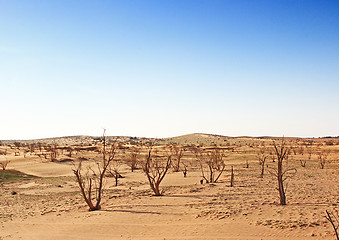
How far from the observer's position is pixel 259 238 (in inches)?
370

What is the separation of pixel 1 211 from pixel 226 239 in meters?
13.0

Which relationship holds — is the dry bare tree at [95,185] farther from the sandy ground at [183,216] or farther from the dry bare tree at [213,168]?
the dry bare tree at [213,168]

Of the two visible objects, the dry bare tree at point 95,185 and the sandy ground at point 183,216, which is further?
the dry bare tree at point 95,185

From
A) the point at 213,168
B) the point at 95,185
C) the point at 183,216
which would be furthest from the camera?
the point at 213,168

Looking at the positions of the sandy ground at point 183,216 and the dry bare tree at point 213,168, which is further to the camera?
the dry bare tree at point 213,168

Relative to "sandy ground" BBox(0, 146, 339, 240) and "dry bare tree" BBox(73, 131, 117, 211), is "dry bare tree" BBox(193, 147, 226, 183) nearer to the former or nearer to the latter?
"sandy ground" BBox(0, 146, 339, 240)

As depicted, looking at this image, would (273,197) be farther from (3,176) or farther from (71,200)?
(3,176)

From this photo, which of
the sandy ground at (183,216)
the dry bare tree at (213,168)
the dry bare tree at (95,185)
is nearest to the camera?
the sandy ground at (183,216)

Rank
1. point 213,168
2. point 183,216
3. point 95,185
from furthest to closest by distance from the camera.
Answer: point 213,168 < point 95,185 < point 183,216

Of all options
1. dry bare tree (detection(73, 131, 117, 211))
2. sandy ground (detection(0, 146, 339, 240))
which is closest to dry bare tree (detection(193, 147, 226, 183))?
sandy ground (detection(0, 146, 339, 240))

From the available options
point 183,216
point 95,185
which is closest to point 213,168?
point 95,185

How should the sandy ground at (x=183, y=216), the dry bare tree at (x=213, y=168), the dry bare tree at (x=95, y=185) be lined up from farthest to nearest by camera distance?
the dry bare tree at (x=213, y=168) < the dry bare tree at (x=95, y=185) < the sandy ground at (x=183, y=216)

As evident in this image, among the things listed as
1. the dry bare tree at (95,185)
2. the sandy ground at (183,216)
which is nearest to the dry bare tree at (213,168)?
the sandy ground at (183,216)

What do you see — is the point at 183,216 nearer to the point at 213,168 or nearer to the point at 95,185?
the point at 95,185
